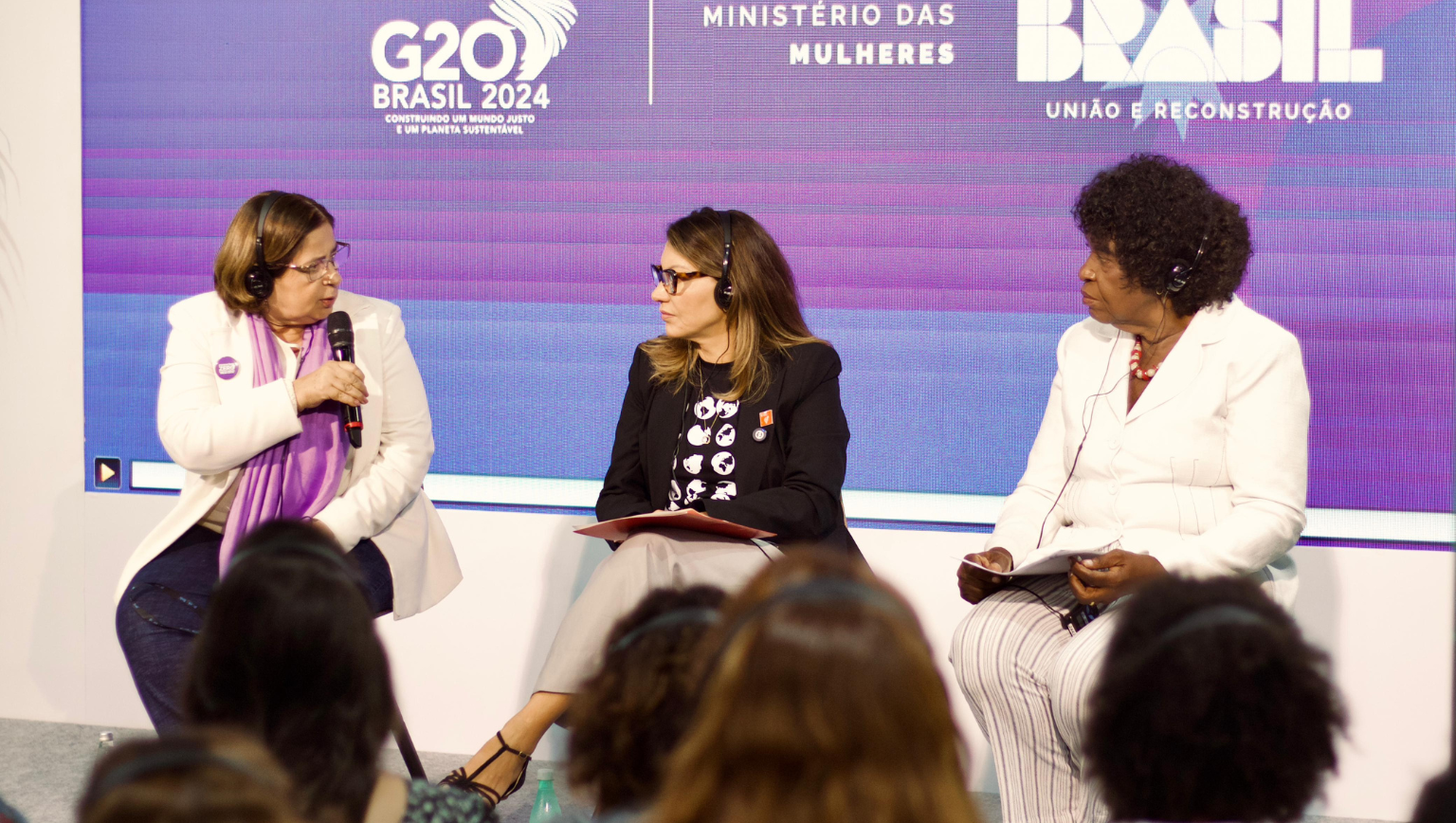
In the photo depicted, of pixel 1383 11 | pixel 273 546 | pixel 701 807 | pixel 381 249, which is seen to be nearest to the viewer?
pixel 701 807

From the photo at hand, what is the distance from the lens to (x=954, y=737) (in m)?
1.05

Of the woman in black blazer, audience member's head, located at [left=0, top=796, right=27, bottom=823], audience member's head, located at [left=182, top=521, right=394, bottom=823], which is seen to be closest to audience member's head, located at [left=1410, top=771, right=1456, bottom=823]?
audience member's head, located at [left=182, top=521, right=394, bottom=823]

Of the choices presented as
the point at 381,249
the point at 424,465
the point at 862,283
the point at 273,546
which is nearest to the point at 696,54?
the point at 862,283

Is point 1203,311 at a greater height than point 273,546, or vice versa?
point 1203,311

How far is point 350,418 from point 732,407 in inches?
34.3

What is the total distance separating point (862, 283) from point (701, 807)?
2.72 meters

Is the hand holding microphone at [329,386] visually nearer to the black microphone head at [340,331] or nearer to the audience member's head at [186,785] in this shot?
the black microphone head at [340,331]

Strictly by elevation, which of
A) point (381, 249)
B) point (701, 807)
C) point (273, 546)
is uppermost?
point (381, 249)

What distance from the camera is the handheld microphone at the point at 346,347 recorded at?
110 inches

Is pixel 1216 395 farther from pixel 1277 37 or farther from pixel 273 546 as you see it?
pixel 273 546

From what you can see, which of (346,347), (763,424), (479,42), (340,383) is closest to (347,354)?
(346,347)

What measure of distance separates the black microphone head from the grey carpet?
1.13 metres

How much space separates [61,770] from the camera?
11.6 ft

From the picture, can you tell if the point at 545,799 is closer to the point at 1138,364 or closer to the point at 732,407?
the point at 732,407
